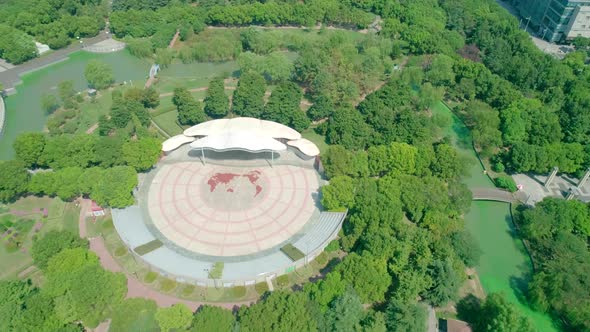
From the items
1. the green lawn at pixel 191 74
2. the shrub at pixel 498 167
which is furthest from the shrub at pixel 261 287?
the green lawn at pixel 191 74

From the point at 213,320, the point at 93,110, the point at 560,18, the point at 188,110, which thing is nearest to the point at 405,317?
the point at 213,320

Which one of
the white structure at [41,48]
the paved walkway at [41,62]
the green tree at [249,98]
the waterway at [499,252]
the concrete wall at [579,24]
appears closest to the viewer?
the waterway at [499,252]

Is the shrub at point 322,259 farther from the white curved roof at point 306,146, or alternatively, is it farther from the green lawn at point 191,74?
A: the green lawn at point 191,74

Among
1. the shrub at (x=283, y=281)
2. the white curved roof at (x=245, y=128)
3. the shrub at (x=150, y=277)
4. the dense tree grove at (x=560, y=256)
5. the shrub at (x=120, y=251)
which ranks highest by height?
the white curved roof at (x=245, y=128)

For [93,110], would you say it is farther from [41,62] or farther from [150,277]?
[150,277]

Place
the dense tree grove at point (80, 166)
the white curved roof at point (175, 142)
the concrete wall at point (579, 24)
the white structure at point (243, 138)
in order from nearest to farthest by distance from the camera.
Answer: the dense tree grove at point (80, 166)
the white structure at point (243, 138)
the white curved roof at point (175, 142)
the concrete wall at point (579, 24)

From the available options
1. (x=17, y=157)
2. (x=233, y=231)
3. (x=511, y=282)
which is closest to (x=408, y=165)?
(x=511, y=282)
